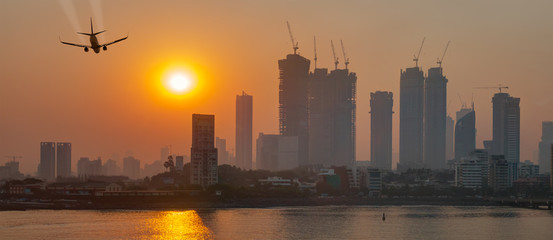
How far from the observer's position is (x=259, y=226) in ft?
376

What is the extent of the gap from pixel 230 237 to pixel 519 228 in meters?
49.9

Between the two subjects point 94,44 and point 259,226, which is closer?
point 94,44

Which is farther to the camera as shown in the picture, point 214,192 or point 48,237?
point 214,192

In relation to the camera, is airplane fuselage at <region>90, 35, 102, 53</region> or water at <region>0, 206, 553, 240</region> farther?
water at <region>0, 206, 553, 240</region>

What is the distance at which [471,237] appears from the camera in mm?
103812

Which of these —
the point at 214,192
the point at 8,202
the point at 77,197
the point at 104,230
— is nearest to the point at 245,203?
the point at 214,192

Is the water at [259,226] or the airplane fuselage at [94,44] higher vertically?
the airplane fuselage at [94,44]

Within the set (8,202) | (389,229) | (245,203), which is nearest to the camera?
(389,229)

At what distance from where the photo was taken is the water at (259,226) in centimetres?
10131

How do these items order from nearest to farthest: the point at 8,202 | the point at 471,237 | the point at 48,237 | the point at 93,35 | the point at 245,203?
the point at 93,35
the point at 48,237
the point at 471,237
the point at 8,202
the point at 245,203

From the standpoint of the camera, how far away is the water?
10131 cm

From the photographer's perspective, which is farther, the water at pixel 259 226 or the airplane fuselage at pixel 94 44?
the water at pixel 259 226

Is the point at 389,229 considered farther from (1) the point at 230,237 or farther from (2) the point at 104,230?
(2) the point at 104,230

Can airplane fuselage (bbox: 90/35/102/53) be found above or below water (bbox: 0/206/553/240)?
above
